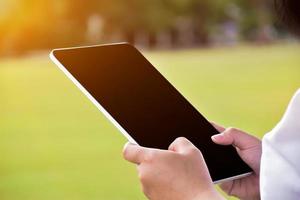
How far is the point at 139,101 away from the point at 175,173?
11 cm

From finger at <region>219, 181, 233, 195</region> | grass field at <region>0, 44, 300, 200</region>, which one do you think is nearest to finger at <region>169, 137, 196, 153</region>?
finger at <region>219, 181, 233, 195</region>

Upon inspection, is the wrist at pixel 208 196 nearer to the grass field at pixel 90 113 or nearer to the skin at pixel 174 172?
the skin at pixel 174 172

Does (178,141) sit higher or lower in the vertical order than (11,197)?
higher

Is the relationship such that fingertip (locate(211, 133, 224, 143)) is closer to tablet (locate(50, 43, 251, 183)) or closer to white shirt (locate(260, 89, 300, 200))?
tablet (locate(50, 43, 251, 183))

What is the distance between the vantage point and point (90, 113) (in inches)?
176

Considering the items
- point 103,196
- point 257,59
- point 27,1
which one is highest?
point 27,1

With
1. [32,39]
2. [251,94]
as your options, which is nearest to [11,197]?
[32,39]

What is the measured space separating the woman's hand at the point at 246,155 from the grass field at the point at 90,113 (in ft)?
4.08

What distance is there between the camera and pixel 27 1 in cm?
275

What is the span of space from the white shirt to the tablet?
10cm

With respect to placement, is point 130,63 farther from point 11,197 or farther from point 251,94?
point 251,94

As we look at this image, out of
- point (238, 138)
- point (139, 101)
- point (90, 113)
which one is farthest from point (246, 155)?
point (90, 113)

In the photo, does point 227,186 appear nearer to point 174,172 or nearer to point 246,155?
point 246,155

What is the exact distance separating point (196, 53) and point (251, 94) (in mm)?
599
